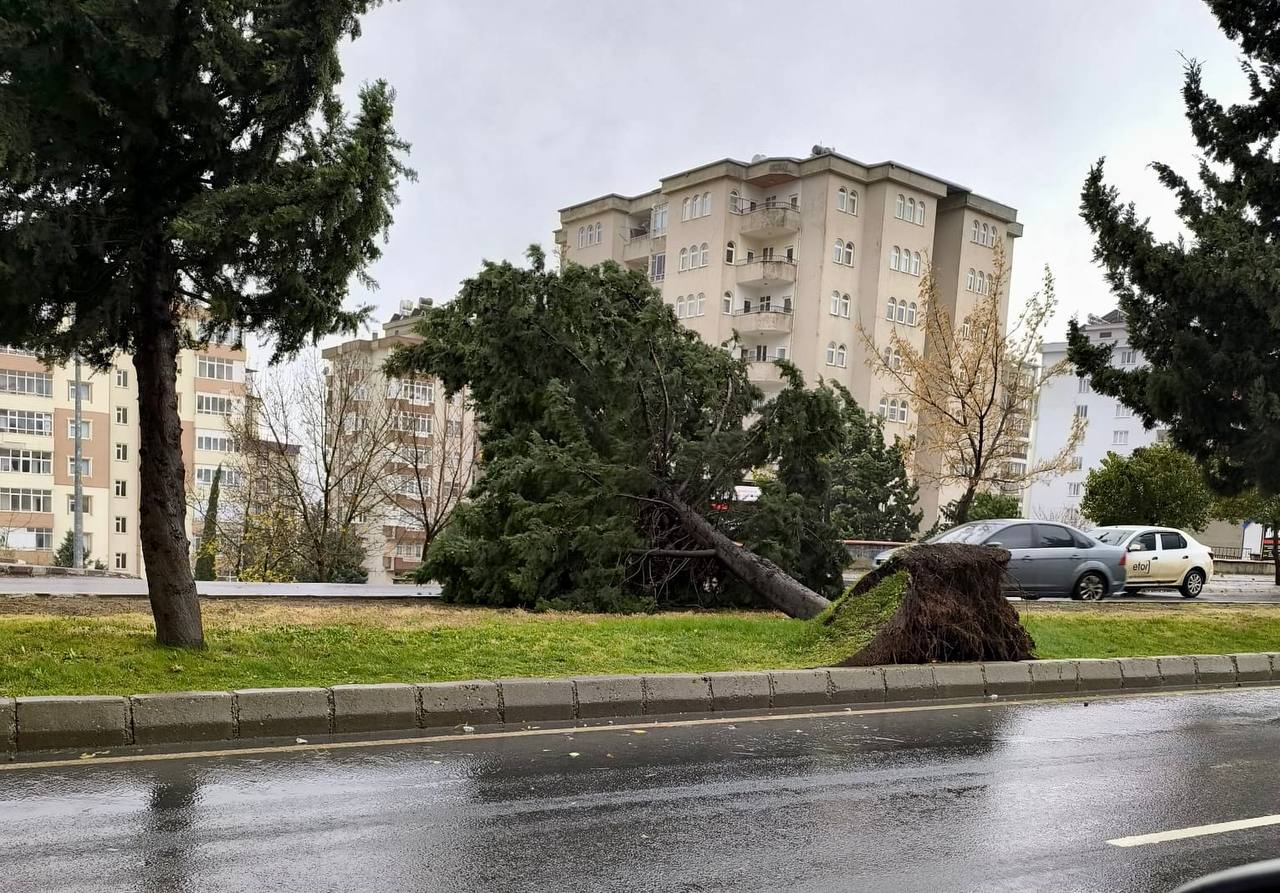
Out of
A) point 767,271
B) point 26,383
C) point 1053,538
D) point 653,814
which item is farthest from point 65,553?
point 653,814

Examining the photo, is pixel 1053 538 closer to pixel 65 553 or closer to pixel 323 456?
pixel 323 456

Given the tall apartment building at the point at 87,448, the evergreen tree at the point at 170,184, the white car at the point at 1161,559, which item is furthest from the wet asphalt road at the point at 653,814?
the tall apartment building at the point at 87,448

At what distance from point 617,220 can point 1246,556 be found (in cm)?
4578

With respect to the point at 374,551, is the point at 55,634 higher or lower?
higher

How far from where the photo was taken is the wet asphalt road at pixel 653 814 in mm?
4426

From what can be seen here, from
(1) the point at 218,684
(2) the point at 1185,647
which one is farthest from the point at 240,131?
(2) the point at 1185,647

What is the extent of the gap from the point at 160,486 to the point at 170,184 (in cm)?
269

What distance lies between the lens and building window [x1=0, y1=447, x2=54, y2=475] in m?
58.5

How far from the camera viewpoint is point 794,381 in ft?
53.1

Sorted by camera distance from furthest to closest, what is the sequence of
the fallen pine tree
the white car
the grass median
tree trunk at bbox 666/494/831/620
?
the white car → tree trunk at bbox 666/494/831/620 → the fallen pine tree → the grass median

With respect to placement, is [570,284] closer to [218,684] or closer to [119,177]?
[119,177]

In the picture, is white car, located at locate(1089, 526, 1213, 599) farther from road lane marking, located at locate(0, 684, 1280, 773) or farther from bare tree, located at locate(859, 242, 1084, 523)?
road lane marking, located at locate(0, 684, 1280, 773)

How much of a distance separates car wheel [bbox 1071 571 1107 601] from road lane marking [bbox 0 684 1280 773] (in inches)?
372

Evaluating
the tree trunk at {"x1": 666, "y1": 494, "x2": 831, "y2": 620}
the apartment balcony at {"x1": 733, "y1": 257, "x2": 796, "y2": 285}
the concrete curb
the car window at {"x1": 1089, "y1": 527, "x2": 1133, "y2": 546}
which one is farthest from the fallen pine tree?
the apartment balcony at {"x1": 733, "y1": 257, "x2": 796, "y2": 285}
